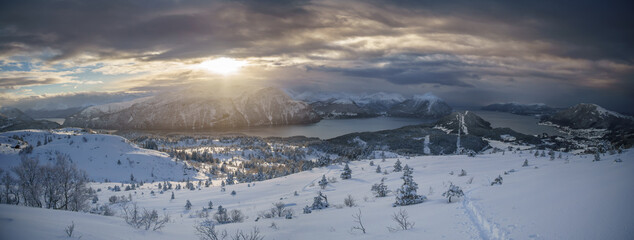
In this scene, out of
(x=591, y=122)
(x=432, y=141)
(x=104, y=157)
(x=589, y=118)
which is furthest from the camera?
(x=589, y=118)

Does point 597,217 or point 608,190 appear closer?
point 597,217

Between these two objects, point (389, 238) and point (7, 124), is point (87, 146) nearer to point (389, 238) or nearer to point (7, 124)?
point (389, 238)

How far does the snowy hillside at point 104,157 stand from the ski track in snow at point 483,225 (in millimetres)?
67218

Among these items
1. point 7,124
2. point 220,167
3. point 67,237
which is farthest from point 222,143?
point 67,237

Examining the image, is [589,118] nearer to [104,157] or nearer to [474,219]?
[474,219]

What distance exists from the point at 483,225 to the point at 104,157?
3207 inches

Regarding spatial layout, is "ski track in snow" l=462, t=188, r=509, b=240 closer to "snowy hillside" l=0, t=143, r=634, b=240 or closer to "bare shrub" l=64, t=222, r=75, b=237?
"snowy hillside" l=0, t=143, r=634, b=240

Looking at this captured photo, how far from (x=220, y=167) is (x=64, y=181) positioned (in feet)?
230

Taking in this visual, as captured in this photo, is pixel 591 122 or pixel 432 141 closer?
pixel 432 141

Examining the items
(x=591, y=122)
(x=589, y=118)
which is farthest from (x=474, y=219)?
(x=589, y=118)

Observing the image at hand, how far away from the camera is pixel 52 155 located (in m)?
57.9

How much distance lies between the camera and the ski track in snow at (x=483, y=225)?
20.8 ft

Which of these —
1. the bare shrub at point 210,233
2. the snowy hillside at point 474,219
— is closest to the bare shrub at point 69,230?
the snowy hillside at point 474,219

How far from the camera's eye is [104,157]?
64.7 metres
